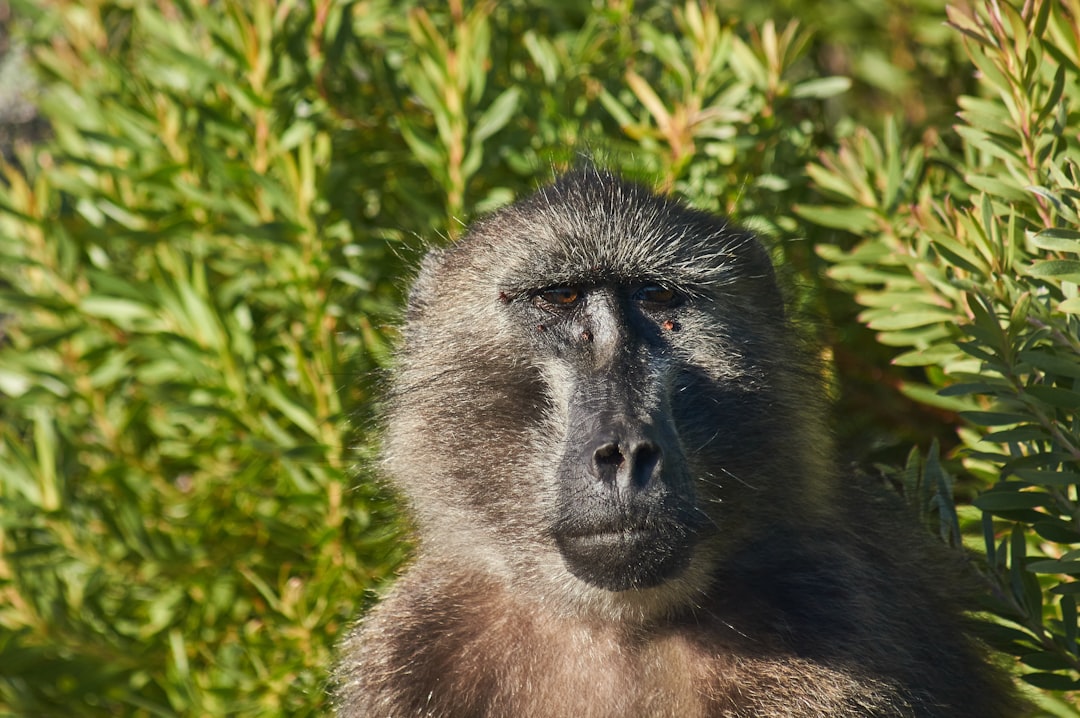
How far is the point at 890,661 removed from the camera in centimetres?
226

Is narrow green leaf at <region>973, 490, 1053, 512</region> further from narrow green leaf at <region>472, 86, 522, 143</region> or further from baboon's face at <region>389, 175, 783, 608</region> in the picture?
narrow green leaf at <region>472, 86, 522, 143</region>

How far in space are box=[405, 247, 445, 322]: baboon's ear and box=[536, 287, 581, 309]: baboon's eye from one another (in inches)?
15.0

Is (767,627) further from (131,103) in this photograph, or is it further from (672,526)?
(131,103)

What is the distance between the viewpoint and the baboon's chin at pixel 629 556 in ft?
6.63

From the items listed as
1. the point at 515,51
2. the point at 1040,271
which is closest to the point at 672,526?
the point at 1040,271

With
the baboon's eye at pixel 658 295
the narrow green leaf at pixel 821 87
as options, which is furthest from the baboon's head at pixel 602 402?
the narrow green leaf at pixel 821 87

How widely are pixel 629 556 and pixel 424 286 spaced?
0.98 metres

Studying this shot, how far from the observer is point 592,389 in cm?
216

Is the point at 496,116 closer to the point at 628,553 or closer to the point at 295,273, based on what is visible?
the point at 295,273

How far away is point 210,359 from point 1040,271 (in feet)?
6.82

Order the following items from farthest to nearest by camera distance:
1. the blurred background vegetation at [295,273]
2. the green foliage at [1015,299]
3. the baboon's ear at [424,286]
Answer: the blurred background vegetation at [295,273], the baboon's ear at [424,286], the green foliage at [1015,299]

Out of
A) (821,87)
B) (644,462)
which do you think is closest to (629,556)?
(644,462)

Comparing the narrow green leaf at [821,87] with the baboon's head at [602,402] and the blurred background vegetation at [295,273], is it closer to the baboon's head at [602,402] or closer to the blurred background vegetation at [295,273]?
the blurred background vegetation at [295,273]

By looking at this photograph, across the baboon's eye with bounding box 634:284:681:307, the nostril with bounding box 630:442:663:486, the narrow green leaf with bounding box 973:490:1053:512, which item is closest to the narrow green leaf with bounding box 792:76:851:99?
the baboon's eye with bounding box 634:284:681:307
